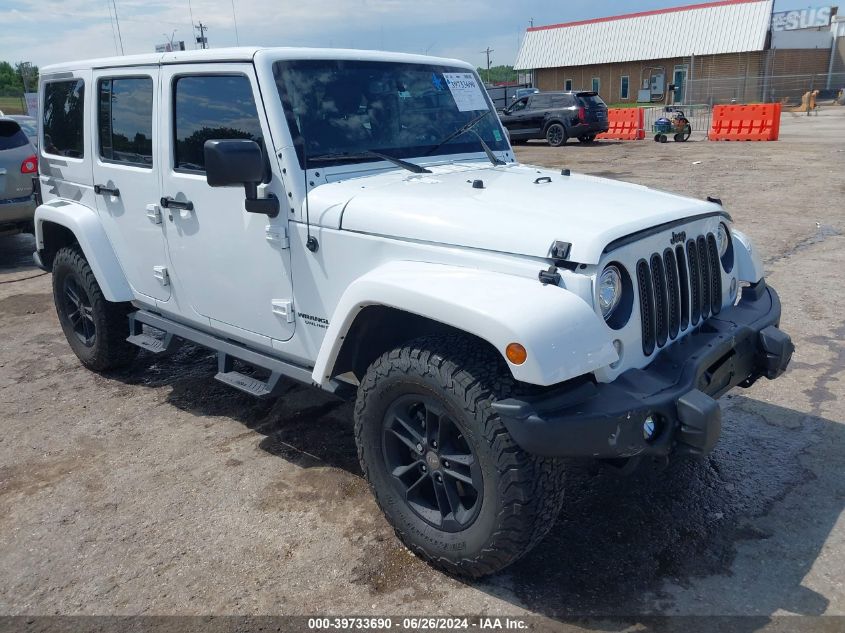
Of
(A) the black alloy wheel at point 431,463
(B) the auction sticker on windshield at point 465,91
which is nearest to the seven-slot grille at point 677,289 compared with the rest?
(A) the black alloy wheel at point 431,463

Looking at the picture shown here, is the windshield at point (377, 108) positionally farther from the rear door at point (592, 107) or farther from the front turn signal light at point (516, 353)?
the rear door at point (592, 107)

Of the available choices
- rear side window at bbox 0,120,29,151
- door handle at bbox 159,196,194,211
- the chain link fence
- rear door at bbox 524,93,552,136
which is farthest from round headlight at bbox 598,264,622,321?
the chain link fence

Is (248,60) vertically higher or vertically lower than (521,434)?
higher

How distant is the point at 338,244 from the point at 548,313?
45.6 inches

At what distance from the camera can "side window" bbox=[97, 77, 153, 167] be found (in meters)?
4.17

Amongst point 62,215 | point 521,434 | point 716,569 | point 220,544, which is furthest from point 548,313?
point 62,215

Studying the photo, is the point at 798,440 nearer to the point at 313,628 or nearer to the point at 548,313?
the point at 548,313

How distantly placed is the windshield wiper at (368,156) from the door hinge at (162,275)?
137cm

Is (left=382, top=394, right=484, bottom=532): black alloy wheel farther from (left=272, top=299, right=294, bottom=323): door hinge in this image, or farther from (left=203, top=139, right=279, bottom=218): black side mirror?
(left=203, top=139, right=279, bottom=218): black side mirror

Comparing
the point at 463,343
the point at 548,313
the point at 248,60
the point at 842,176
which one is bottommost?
the point at 842,176

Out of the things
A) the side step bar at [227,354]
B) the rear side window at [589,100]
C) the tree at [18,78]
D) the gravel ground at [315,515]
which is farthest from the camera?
the tree at [18,78]

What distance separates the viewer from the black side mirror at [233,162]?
3.05 m

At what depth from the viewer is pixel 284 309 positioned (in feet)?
11.7

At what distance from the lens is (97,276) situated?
466 centimetres
